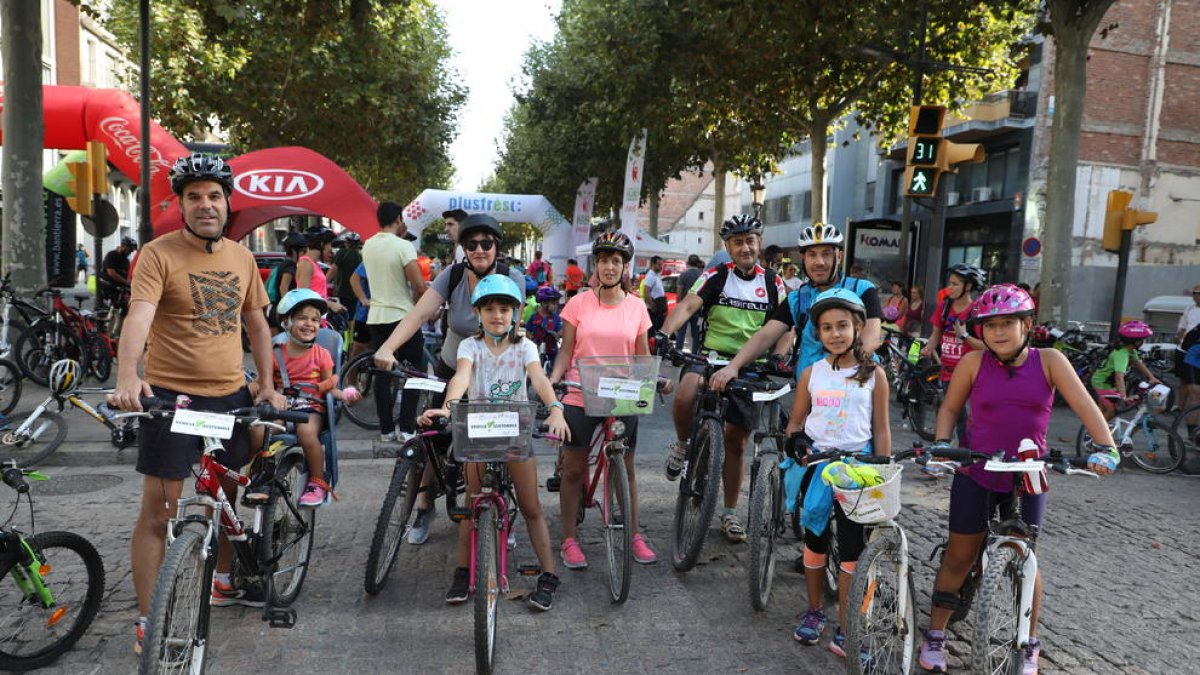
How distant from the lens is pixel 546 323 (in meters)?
11.6

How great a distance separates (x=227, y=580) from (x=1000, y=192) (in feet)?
97.3

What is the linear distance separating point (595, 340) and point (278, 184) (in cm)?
989

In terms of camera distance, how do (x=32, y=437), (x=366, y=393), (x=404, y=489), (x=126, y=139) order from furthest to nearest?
1. (x=126, y=139)
2. (x=366, y=393)
3. (x=32, y=437)
4. (x=404, y=489)

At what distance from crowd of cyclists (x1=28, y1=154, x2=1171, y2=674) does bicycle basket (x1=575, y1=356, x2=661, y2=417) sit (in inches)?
9.4

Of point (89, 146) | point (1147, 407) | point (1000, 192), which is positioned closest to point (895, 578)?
point (1147, 407)

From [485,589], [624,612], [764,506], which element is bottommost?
[624,612]

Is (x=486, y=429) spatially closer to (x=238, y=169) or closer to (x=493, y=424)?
(x=493, y=424)

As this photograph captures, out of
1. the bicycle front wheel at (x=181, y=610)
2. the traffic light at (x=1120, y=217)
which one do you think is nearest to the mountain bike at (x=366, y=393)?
the bicycle front wheel at (x=181, y=610)

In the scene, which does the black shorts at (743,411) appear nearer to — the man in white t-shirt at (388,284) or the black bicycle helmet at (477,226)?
the black bicycle helmet at (477,226)

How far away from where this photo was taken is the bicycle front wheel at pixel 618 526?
4.35 m

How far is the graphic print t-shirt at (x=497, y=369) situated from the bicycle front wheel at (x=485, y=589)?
694 mm

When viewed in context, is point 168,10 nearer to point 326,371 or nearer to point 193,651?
point 326,371

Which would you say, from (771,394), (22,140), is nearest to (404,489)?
(771,394)

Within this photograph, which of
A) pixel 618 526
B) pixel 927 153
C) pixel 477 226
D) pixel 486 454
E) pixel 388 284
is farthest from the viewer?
pixel 927 153
